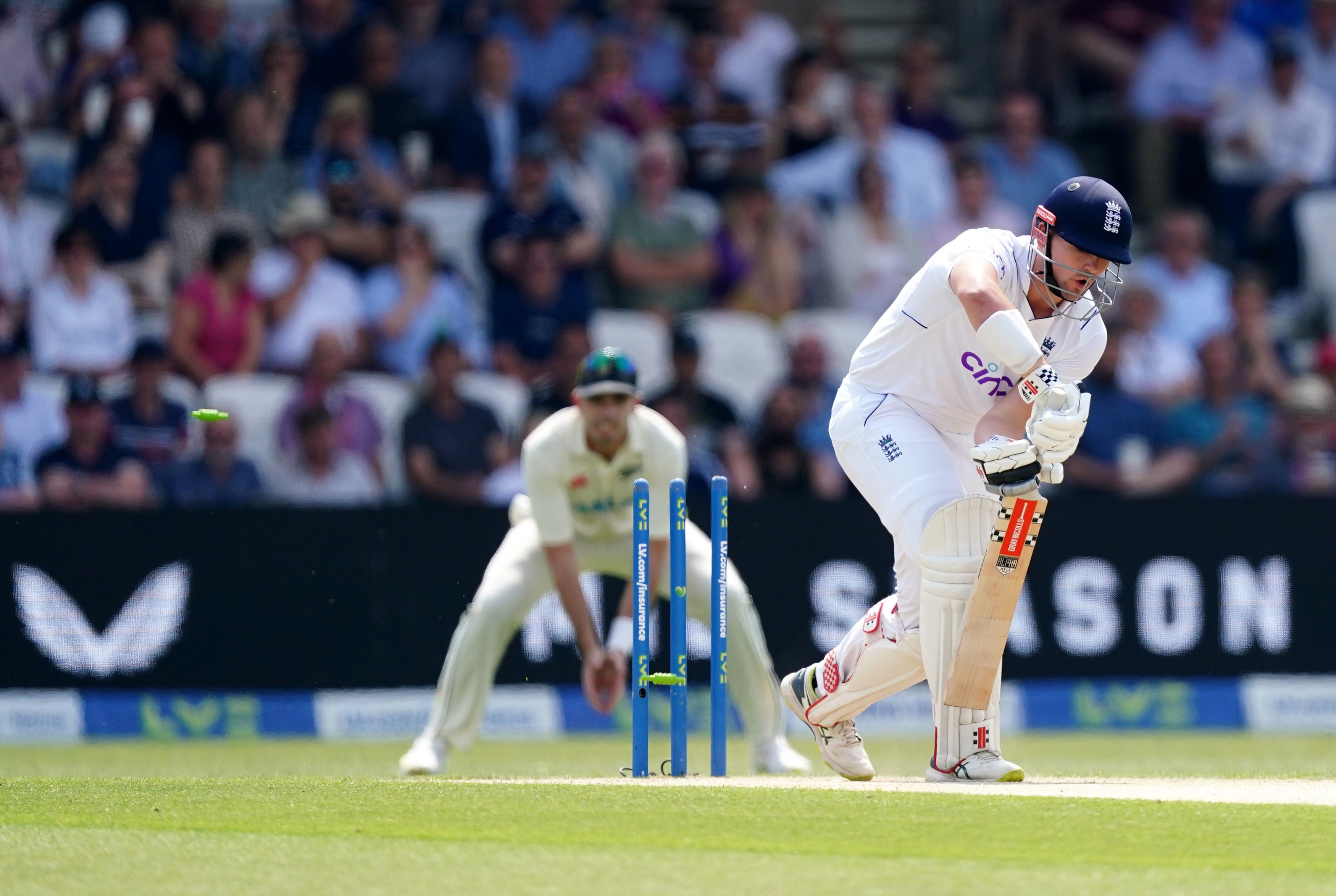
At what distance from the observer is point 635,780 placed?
5559 millimetres

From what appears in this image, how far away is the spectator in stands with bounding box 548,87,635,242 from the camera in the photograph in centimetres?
1119

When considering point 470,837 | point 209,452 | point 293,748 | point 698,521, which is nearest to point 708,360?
point 698,521

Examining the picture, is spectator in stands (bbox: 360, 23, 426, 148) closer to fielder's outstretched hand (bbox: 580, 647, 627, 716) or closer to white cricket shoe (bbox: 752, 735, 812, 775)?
fielder's outstretched hand (bbox: 580, 647, 627, 716)

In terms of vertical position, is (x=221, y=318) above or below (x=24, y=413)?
above

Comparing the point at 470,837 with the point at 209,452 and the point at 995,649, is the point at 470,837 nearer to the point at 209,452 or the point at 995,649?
the point at 995,649

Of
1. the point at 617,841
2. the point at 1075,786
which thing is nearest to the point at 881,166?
the point at 1075,786

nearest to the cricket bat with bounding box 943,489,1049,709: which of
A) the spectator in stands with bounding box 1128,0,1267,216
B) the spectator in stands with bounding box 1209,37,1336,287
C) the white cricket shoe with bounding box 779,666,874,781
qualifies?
the white cricket shoe with bounding box 779,666,874,781

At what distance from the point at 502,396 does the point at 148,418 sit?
69.8 inches

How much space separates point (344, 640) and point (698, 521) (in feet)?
5.55

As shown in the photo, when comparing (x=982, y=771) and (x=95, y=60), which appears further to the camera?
(x=95, y=60)

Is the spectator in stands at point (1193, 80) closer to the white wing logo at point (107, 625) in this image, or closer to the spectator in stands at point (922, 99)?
the spectator in stands at point (922, 99)

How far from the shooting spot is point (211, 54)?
36.5 feet

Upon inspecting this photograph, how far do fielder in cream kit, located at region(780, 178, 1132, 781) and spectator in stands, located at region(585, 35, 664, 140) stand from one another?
617 centimetres

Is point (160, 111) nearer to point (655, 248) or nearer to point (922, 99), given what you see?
point (655, 248)
